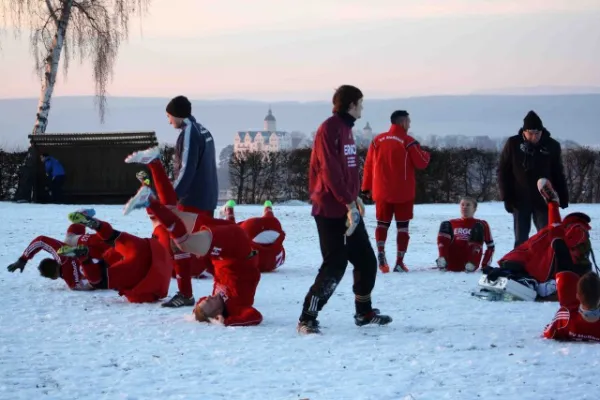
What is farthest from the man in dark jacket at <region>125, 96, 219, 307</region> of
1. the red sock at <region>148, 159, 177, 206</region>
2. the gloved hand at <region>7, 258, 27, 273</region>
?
the gloved hand at <region>7, 258, 27, 273</region>

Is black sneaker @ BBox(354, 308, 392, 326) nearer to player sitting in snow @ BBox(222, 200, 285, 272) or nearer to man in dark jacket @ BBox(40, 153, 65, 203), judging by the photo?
player sitting in snow @ BBox(222, 200, 285, 272)

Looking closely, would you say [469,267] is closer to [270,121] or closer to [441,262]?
[441,262]

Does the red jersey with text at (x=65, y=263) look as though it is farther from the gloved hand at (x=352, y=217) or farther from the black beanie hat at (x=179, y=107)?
the gloved hand at (x=352, y=217)

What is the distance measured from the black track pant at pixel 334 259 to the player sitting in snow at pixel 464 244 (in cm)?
391

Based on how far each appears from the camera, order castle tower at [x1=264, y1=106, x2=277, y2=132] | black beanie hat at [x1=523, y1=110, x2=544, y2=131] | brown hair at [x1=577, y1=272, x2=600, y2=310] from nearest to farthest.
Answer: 1. brown hair at [x1=577, y1=272, x2=600, y2=310]
2. black beanie hat at [x1=523, y1=110, x2=544, y2=131]
3. castle tower at [x1=264, y1=106, x2=277, y2=132]

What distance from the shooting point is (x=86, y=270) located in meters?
8.55

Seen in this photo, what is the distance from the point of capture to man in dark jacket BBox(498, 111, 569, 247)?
9688mm

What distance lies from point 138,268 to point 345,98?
2.55 meters

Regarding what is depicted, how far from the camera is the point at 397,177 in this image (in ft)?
34.7

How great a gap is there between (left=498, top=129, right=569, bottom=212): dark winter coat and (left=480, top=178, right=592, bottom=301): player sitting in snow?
1405 mm

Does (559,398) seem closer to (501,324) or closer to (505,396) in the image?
(505,396)

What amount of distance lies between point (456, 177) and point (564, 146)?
13.3 ft

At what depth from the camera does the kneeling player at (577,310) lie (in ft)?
20.0

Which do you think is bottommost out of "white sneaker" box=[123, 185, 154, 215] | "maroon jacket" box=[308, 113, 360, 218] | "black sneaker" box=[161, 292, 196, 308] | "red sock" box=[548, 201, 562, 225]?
"black sneaker" box=[161, 292, 196, 308]
